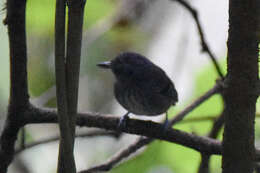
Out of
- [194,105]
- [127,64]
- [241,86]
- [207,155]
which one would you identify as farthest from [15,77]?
[127,64]

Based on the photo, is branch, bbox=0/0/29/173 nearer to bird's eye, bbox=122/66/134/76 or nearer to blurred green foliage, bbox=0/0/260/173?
blurred green foliage, bbox=0/0/260/173

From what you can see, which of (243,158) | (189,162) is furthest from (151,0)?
(243,158)

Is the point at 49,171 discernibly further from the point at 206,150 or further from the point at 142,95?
the point at 206,150

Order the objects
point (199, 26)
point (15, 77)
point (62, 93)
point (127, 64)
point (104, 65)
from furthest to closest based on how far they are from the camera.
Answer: point (127, 64) → point (104, 65) → point (199, 26) → point (15, 77) → point (62, 93)

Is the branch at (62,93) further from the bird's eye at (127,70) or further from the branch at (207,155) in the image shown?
the bird's eye at (127,70)

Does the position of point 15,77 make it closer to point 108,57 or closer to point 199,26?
point 199,26

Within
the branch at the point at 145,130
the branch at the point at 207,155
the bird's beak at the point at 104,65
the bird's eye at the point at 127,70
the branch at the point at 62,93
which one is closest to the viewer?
the branch at the point at 62,93

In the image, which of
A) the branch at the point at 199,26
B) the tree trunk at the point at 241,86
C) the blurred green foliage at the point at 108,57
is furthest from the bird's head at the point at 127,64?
the tree trunk at the point at 241,86
